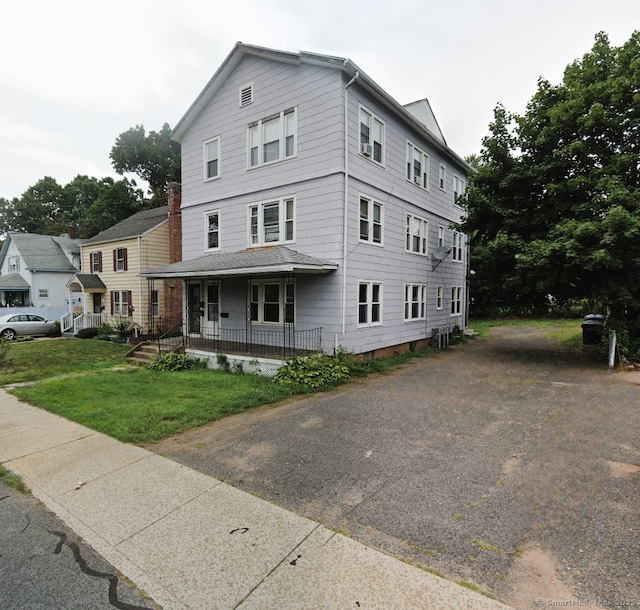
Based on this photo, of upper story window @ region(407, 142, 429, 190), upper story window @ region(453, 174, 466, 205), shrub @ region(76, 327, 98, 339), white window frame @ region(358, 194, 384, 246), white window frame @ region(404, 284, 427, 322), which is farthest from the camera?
shrub @ region(76, 327, 98, 339)

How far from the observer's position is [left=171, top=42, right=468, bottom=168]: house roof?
33.5 ft

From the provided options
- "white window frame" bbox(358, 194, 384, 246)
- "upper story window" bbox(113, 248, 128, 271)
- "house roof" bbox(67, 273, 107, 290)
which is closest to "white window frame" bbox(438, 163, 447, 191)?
"white window frame" bbox(358, 194, 384, 246)

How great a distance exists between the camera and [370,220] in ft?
38.2

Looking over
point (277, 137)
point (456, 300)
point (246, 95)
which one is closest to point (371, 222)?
point (277, 137)

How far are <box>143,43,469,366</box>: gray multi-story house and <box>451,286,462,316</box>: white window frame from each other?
3767mm

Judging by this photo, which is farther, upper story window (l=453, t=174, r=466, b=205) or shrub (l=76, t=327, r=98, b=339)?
shrub (l=76, t=327, r=98, b=339)

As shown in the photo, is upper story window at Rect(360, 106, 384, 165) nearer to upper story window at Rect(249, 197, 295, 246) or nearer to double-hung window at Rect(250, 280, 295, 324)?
upper story window at Rect(249, 197, 295, 246)

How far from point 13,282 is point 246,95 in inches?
1080

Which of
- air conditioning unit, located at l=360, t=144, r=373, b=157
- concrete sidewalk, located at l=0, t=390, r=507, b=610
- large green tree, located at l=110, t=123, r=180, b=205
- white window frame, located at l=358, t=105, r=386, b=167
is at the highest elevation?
large green tree, located at l=110, t=123, r=180, b=205

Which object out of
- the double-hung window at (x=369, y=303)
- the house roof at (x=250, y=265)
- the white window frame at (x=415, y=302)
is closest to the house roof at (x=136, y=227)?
the house roof at (x=250, y=265)

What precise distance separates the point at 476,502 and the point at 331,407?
392 centimetres

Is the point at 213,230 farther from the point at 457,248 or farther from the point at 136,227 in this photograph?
the point at 457,248

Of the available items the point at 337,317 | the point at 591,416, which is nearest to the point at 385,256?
→ the point at 337,317

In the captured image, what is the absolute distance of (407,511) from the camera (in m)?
3.63
